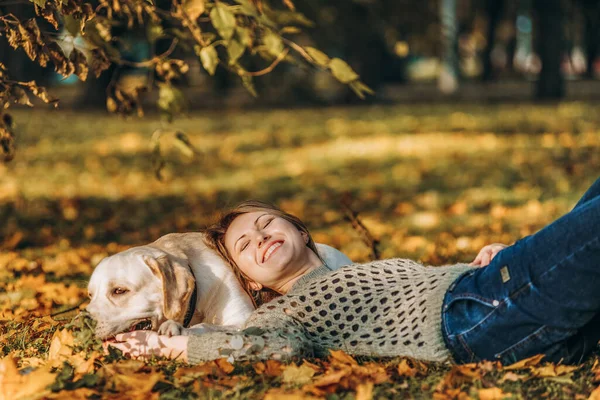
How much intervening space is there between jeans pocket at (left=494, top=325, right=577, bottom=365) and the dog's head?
1.24 metres

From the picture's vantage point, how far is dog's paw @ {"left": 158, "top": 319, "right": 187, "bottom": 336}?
3373mm

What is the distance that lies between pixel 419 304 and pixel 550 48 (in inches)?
750

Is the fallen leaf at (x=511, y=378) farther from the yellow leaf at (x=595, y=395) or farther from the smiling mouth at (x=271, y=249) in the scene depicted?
the smiling mouth at (x=271, y=249)

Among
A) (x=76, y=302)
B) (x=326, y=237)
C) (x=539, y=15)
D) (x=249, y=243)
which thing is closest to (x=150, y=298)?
(x=249, y=243)

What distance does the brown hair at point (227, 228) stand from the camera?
3.76 meters

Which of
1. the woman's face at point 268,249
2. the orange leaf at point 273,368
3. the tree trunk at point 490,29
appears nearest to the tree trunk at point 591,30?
the tree trunk at point 490,29

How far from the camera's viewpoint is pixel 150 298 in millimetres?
3441

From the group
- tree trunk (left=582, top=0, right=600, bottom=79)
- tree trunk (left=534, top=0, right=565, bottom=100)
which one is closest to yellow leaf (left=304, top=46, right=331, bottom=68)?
tree trunk (left=534, top=0, right=565, bottom=100)

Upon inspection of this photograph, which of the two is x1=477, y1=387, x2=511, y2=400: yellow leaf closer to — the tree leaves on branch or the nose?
the nose

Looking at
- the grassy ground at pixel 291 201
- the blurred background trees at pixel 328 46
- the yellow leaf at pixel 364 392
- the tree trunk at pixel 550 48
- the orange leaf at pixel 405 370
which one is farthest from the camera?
the tree trunk at pixel 550 48

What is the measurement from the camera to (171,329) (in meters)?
3.38

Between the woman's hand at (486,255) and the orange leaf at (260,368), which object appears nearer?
the orange leaf at (260,368)

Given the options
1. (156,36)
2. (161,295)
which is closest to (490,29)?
(156,36)

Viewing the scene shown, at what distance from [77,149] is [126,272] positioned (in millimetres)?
9646
